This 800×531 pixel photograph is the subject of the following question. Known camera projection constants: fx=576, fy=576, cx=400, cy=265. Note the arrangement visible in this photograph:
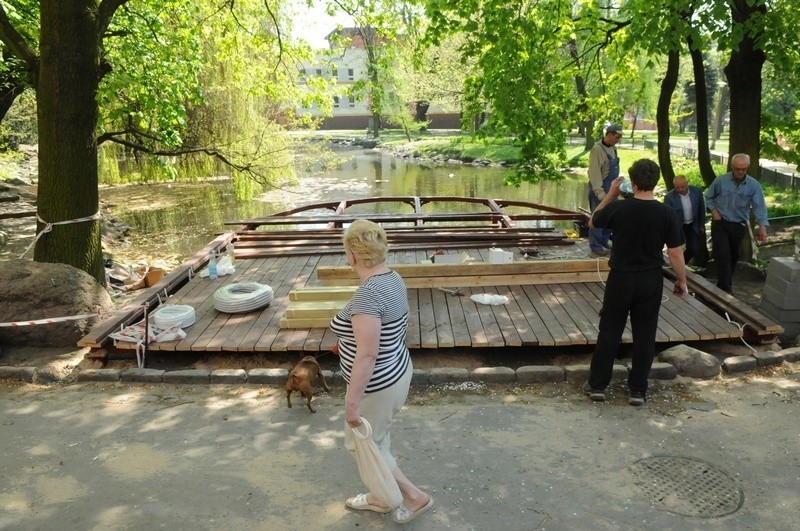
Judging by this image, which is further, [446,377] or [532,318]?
[532,318]

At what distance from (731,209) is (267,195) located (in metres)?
19.2

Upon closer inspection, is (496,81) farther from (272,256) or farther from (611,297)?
(611,297)

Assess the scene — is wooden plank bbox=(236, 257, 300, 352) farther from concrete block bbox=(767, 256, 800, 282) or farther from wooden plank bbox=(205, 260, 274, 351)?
concrete block bbox=(767, 256, 800, 282)

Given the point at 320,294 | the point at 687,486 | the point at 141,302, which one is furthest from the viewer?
the point at 141,302

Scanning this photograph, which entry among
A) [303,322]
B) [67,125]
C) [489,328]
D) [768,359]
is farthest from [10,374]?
[768,359]

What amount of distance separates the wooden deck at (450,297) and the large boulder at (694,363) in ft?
1.09

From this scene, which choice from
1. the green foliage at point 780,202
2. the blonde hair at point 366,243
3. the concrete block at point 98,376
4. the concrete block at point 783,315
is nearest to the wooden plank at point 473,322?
the blonde hair at point 366,243

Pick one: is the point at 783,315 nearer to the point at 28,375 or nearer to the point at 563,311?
the point at 563,311

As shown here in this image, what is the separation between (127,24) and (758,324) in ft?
36.9

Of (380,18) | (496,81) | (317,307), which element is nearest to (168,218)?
(380,18)

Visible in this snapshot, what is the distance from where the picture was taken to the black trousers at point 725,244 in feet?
22.8

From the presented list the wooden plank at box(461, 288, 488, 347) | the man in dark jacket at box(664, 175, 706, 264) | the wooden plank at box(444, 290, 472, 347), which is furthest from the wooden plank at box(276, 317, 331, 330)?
the man in dark jacket at box(664, 175, 706, 264)

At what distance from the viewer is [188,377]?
17.6 feet

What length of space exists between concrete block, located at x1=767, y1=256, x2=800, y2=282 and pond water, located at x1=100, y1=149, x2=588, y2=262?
7.53 m
